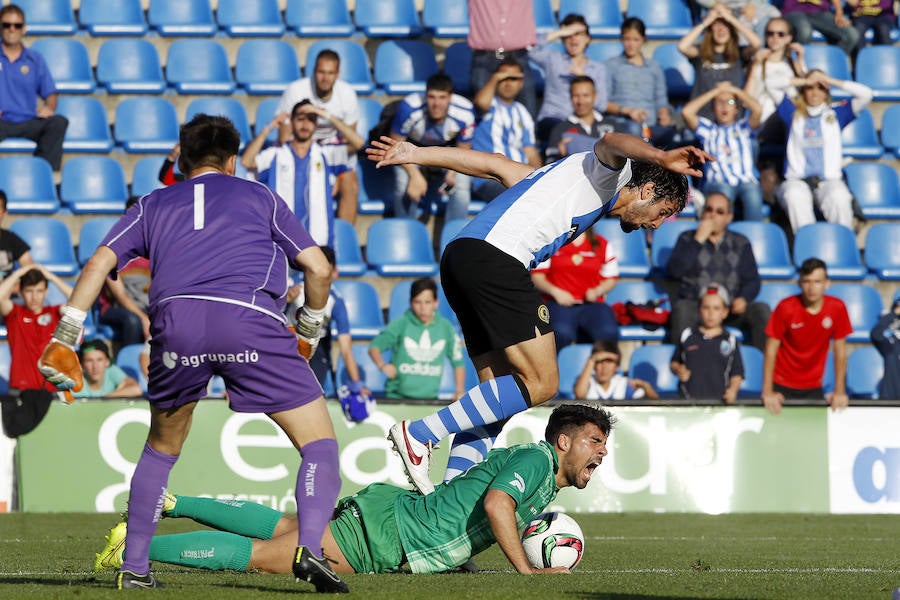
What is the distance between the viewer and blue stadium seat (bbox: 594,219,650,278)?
48.0 feet

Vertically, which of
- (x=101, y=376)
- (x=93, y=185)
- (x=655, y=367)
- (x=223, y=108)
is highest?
(x=223, y=108)

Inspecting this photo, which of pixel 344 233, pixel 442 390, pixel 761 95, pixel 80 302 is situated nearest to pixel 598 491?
pixel 442 390

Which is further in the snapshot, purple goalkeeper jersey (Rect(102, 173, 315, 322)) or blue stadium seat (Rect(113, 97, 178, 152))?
blue stadium seat (Rect(113, 97, 178, 152))

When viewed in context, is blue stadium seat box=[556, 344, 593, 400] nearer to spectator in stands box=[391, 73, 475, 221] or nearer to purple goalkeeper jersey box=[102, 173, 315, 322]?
spectator in stands box=[391, 73, 475, 221]

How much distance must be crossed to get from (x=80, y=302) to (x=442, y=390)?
8.03 metres

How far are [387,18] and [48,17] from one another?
408 cm

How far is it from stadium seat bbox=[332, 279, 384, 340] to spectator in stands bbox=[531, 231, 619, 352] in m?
1.68

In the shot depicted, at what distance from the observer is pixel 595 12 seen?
57.7 ft

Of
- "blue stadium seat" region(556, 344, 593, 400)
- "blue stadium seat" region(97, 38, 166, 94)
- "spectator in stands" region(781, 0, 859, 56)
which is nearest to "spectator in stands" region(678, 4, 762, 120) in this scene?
"spectator in stands" region(781, 0, 859, 56)

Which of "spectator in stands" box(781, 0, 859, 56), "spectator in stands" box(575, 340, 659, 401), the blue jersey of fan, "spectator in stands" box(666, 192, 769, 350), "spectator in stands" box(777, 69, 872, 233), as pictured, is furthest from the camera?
"spectator in stands" box(781, 0, 859, 56)

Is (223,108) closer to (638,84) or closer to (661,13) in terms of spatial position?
(638,84)

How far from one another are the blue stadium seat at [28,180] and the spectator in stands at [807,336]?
763 cm

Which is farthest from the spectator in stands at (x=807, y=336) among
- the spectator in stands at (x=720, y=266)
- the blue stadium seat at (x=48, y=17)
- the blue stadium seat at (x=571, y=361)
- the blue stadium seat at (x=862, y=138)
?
the blue stadium seat at (x=48, y=17)

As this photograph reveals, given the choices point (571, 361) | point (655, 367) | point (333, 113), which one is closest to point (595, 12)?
point (333, 113)
